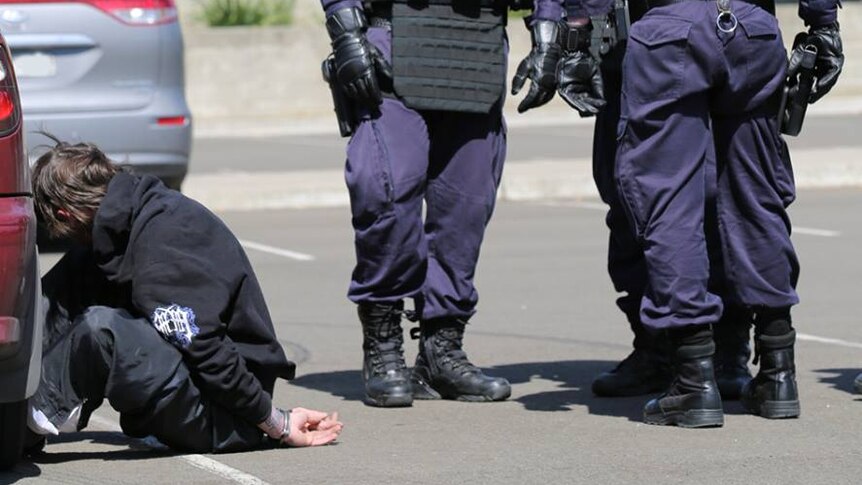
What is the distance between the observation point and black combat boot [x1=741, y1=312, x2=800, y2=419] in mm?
5492

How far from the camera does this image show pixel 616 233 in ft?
19.9

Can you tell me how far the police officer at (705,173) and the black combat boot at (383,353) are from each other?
0.84m

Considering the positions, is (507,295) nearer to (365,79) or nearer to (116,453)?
(365,79)

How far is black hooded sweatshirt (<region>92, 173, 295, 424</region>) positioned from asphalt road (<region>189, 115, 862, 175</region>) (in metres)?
10.4

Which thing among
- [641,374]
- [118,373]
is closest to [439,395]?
[641,374]

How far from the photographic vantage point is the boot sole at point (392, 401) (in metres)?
5.86

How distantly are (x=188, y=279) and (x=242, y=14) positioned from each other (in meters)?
19.6

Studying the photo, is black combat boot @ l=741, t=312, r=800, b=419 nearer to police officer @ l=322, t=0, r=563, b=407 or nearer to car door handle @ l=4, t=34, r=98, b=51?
police officer @ l=322, t=0, r=563, b=407

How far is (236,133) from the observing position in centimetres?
2080

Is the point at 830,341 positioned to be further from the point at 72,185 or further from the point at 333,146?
the point at 333,146

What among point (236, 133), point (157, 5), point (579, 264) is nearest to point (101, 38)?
point (157, 5)

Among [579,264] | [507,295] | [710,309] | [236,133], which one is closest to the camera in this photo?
[710,309]

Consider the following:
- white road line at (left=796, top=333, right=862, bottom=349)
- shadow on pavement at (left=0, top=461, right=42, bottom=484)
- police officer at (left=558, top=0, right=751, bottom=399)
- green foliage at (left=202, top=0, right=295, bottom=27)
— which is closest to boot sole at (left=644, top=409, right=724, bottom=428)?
police officer at (left=558, top=0, right=751, bottom=399)

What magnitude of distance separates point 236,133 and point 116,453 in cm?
1582
